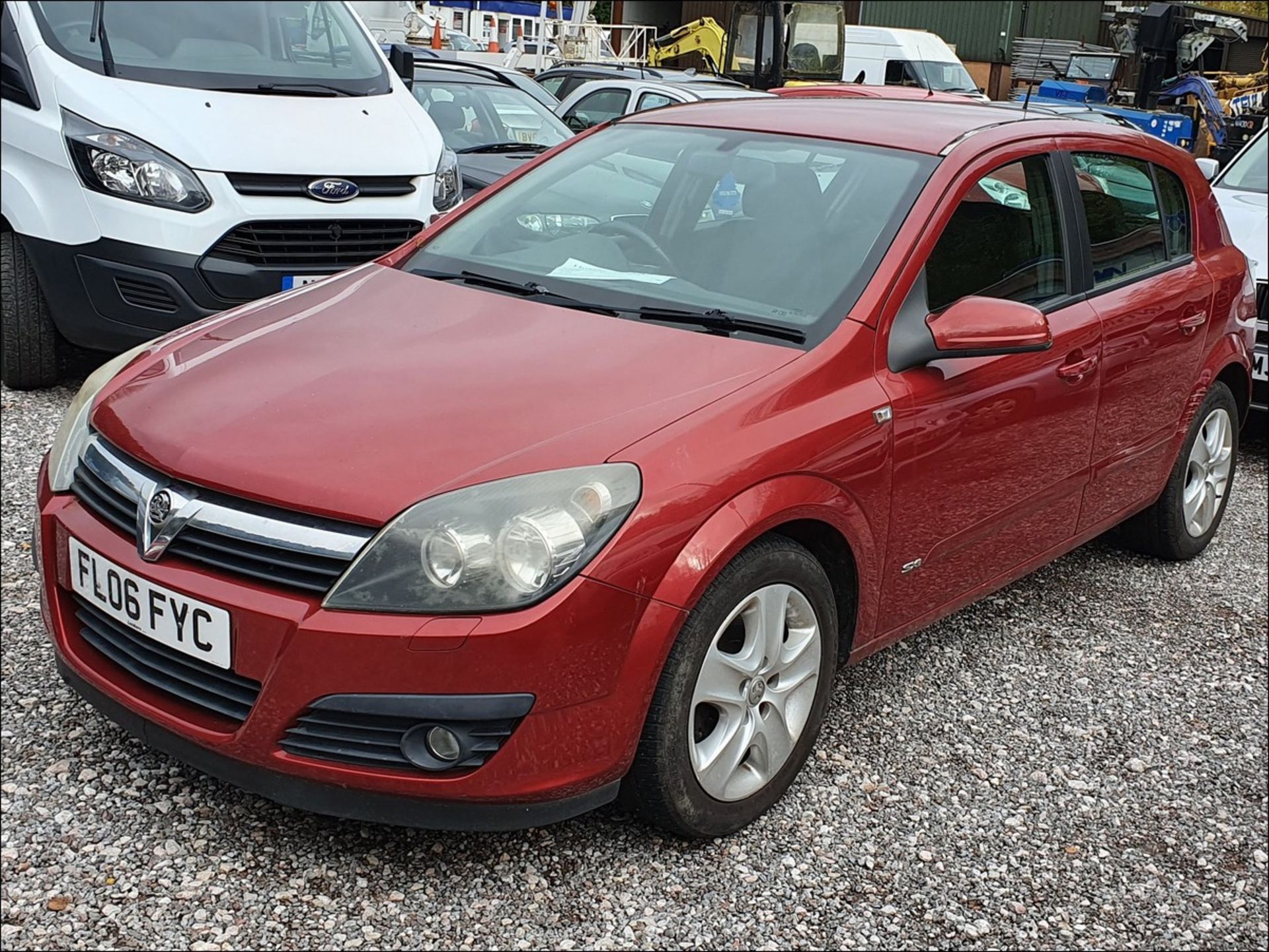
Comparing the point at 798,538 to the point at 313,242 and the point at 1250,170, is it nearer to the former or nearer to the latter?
the point at 313,242

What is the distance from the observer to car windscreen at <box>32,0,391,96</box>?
18.7 ft

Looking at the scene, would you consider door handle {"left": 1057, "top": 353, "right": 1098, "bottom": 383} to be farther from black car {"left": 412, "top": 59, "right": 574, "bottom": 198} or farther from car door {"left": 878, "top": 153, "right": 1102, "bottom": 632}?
black car {"left": 412, "top": 59, "right": 574, "bottom": 198}

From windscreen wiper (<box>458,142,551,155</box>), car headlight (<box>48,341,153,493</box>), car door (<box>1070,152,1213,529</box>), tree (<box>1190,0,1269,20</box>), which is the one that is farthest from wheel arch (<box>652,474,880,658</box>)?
tree (<box>1190,0,1269,20</box>)

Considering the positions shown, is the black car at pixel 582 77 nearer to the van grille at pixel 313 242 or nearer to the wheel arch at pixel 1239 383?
the van grille at pixel 313 242

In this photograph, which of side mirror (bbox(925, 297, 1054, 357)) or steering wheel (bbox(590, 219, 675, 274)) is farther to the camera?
steering wheel (bbox(590, 219, 675, 274))

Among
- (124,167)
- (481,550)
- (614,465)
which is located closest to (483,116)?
(124,167)

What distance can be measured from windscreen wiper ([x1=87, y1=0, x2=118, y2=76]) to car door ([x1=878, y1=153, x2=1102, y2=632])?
3962 millimetres

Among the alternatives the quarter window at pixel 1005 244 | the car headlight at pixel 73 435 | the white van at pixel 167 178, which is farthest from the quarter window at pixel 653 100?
the car headlight at pixel 73 435

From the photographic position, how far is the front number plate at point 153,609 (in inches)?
99.3

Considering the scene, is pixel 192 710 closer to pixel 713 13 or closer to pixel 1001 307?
pixel 1001 307

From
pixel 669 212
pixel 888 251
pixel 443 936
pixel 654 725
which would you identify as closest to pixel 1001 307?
pixel 888 251

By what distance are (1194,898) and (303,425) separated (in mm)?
2233

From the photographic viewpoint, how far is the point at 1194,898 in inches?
117

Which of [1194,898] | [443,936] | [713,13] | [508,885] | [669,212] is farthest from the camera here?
[713,13]
